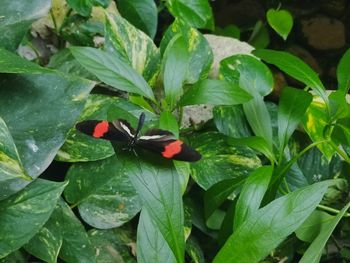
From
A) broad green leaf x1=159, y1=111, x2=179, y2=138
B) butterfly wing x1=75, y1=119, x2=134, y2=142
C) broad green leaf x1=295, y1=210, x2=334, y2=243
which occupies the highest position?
butterfly wing x1=75, y1=119, x2=134, y2=142

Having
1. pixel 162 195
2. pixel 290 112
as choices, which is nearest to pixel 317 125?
pixel 290 112

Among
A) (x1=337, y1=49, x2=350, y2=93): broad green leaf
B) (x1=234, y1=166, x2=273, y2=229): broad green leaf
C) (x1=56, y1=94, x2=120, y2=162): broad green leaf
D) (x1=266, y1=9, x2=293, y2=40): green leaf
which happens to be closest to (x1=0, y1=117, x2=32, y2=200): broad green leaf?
(x1=56, y1=94, x2=120, y2=162): broad green leaf

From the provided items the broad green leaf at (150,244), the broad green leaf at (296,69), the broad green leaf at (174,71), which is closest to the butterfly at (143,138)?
the broad green leaf at (150,244)

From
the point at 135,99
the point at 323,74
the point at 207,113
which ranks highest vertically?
the point at 135,99

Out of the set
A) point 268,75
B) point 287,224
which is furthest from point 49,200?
point 268,75

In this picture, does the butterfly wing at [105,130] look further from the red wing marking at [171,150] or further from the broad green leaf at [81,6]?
the broad green leaf at [81,6]

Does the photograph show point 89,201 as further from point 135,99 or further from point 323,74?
point 323,74

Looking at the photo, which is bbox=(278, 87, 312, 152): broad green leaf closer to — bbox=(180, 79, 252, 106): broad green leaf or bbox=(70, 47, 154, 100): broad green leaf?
bbox=(180, 79, 252, 106): broad green leaf
